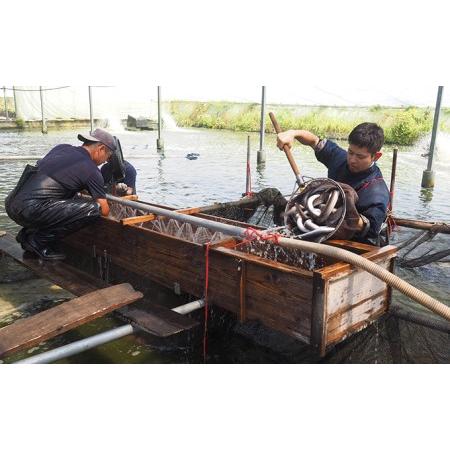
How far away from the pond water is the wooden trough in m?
0.74

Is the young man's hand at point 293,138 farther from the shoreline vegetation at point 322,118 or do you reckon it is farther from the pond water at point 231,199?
the shoreline vegetation at point 322,118

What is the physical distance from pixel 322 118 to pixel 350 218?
33.7 m

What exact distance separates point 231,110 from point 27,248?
44.2 m

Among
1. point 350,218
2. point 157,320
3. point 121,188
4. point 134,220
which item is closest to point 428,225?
point 350,218

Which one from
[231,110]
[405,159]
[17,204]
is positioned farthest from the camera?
[231,110]

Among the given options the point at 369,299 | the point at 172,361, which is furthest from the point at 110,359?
the point at 369,299

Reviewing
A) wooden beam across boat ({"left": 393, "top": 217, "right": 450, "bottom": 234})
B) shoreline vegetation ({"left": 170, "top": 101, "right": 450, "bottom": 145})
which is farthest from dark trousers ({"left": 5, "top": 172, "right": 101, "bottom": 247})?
shoreline vegetation ({"left": 170, "top": 101, "right": 450, "bottom": 145})

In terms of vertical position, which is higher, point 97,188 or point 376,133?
point 376,133

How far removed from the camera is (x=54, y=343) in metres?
5.06

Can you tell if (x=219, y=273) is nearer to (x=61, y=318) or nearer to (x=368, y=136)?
(x=61, y=318)

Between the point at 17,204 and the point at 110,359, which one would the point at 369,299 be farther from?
the point at 17,204

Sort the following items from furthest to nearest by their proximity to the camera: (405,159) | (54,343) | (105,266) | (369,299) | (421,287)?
(405,159) < (421,287) < (105,266) < (54,343) < (369,299)

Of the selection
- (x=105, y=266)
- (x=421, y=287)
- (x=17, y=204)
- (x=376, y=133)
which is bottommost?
(x=421, y=287)

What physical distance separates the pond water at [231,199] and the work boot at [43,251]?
2.25 ft
